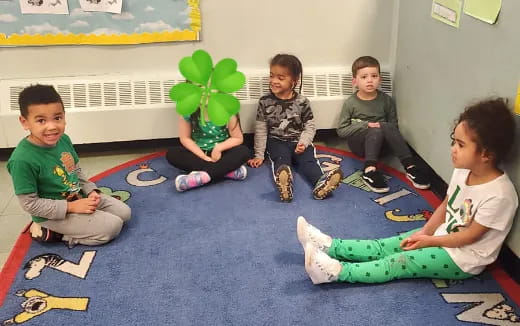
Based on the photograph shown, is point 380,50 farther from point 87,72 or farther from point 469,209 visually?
point 87,72

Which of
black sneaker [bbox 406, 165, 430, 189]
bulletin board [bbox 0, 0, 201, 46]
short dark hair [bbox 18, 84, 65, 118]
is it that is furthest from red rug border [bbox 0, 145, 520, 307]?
bulletin board [bbox 0, 0, 201, 46]

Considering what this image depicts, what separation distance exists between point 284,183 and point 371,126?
57 cm

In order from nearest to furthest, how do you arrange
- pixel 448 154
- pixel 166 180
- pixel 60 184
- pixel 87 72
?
pixel 60 184 → pixel 448 154 → pixel 166 180 → pixel 87 72

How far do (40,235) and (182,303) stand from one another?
631mm

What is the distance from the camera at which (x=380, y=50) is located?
2.48 metres

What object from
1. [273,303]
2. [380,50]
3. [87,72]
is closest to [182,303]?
[273,303]

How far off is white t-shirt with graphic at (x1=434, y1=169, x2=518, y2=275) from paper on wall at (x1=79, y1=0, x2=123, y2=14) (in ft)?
5.30

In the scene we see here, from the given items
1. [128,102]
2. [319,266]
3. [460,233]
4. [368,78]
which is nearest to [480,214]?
[460,233]

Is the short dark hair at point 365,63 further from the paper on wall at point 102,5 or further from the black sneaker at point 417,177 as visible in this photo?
the paper on wall at point 102,5

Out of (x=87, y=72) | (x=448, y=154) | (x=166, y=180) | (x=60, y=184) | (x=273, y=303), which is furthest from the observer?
(x=87, y=72)

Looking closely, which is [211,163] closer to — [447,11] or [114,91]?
[114,91]

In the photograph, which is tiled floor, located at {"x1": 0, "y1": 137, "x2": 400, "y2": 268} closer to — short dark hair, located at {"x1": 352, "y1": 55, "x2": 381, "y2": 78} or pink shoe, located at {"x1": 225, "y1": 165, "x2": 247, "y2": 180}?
short dark hair, located at {"x1": 352, "y1": 55, "x2": 381, "y2": 78}

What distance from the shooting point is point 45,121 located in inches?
62.4

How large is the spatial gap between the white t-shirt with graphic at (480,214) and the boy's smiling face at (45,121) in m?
1.28
